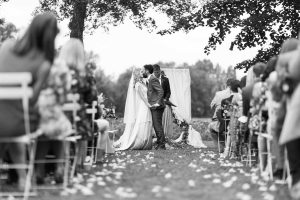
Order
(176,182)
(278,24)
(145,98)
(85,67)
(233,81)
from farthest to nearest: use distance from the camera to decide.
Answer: (278,24), (145,98), (233,81), (85,67), (176,182)

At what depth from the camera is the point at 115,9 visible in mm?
28359

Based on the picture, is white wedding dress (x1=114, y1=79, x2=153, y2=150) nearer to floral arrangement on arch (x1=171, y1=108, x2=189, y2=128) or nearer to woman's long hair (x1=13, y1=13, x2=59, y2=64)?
floral arrangement on arch (x1=171, y1=108, x2=189, y2=128)

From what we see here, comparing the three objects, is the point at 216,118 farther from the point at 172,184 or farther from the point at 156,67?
the point at 172,184

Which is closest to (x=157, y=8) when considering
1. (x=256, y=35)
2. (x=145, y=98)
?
(x=256, y=35)

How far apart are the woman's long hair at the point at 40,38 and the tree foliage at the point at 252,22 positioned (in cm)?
1517

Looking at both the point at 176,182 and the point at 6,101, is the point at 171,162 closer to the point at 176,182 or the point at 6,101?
the point at 176,182

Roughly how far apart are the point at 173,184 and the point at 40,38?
8.91ft

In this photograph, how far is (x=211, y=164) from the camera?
1278 centimetres

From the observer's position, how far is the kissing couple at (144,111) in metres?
18.7

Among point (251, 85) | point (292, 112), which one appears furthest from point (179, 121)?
point (292, 112)

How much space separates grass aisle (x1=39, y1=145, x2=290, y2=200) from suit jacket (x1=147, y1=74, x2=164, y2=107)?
21.1ft

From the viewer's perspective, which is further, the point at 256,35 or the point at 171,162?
the point at 256,35

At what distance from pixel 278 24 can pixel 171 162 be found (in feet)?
36.4

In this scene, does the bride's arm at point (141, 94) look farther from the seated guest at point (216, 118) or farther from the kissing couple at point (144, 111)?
the seated guest at point (216, 118)
